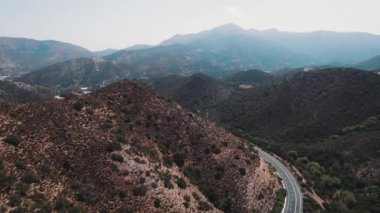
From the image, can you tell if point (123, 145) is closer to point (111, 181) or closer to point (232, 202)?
point (111, 181)

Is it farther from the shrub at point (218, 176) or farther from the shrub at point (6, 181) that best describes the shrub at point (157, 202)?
the shrub at point (6, 181)

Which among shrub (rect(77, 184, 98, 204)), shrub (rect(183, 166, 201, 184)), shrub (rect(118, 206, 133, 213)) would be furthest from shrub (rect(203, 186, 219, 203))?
shrub (rect(77, 184, 98, 204))

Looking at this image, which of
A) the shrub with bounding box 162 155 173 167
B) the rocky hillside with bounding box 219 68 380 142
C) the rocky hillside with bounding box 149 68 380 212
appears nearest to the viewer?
the shrub with bounding box 162 155 173 167

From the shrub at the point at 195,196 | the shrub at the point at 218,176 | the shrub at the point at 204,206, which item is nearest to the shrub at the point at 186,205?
the shrub at the point at 204,206

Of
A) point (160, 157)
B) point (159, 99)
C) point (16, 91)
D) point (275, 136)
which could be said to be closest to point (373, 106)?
point (275, 136)

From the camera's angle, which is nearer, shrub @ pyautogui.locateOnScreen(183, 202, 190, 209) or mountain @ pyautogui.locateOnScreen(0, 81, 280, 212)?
mountain @ pyautogui.locateOnScreen(0, 81, 280, 212)

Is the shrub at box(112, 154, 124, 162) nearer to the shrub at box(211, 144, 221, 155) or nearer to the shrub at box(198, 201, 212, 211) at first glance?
the shrub at box(198, 201, 212, 211)
